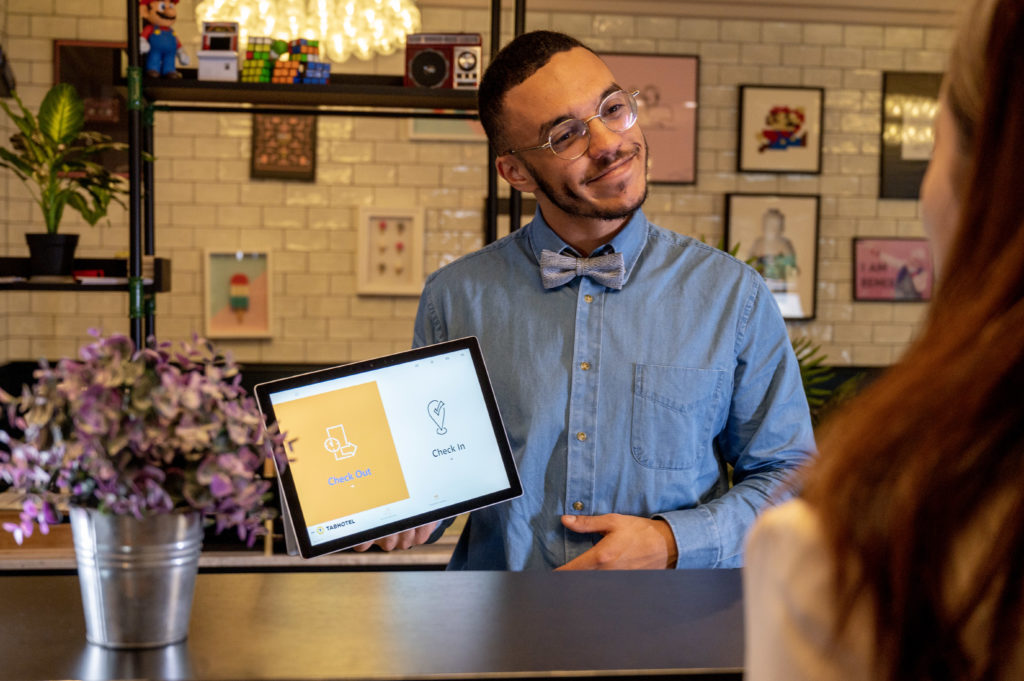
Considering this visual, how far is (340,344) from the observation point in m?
4.94

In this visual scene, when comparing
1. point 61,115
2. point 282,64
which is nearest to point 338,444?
point 282,64

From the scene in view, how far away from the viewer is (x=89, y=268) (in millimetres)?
3148

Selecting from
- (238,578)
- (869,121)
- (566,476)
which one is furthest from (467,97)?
(869,121)

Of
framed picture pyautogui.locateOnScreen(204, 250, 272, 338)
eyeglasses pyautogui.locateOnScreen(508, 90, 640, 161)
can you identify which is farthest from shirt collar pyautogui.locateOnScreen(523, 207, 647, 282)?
framed picture pyautogui.locateOnScreen(204, 250, 272, 338)

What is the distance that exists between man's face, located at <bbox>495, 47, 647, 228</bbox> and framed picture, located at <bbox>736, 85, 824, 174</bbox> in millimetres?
3445

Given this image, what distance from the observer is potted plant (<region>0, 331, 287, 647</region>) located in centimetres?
97

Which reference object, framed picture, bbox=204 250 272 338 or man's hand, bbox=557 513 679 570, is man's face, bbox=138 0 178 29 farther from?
man's hand, bbox=557 513 679 570

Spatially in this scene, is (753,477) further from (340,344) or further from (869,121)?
(869,121)

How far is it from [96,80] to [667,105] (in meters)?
2.81

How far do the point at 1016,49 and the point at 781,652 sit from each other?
324mm

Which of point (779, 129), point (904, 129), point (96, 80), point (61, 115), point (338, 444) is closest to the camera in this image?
point (338, 444)

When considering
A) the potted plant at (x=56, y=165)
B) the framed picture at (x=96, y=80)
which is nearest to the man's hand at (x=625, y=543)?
the potted plant at (x=56, y=165)

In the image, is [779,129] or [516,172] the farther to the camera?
[779,129]

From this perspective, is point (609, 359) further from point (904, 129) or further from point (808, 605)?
point (904, 129)
